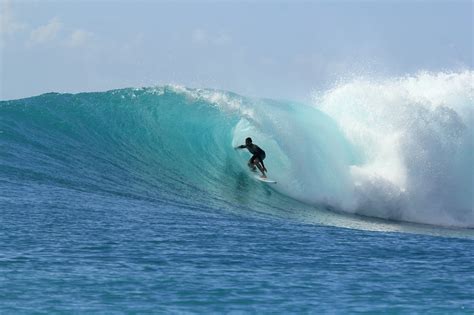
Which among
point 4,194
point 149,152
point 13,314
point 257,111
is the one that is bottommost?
point 13,314

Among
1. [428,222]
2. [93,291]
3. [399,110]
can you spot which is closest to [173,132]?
[399,110]

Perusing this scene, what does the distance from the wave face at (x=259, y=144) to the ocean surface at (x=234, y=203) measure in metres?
0.05

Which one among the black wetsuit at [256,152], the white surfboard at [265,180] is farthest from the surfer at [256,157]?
the white surfboard at [265,180]

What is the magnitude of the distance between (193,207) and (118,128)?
7.53 meters

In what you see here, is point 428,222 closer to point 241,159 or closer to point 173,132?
point 241,159

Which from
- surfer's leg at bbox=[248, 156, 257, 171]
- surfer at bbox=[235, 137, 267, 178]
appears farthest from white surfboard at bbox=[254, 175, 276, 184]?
surfer's leg at bbox=[248, 156, 257, 171]

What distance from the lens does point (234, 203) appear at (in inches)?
610

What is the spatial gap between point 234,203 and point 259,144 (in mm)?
5309

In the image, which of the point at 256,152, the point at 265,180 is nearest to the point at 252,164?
the point at 256,152

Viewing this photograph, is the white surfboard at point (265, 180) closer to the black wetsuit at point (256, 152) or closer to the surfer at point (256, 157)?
the surfer at point (256, 157)

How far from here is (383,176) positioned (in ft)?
61.2

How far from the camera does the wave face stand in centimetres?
1694

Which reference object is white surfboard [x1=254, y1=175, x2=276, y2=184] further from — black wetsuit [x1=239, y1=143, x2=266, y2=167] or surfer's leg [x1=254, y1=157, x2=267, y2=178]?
black wetsuit [x1=239, y1=143, x2=266, y2=167]

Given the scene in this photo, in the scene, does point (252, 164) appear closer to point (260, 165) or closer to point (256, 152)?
point (260, 165)
